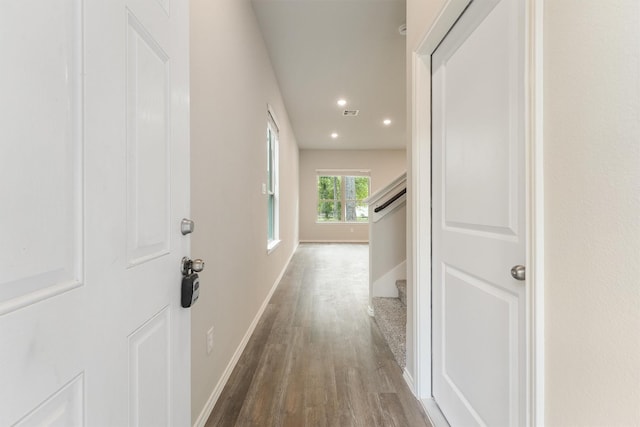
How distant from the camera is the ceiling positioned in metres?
2.51

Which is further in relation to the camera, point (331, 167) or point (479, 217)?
point (331, 167)

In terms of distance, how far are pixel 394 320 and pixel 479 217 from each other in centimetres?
142

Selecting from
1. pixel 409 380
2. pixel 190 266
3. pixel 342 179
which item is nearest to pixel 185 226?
pixel 190 266

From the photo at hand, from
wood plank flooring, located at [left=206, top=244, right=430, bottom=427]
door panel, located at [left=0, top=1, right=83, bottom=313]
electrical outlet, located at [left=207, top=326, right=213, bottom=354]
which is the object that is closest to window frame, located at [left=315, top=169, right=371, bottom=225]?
wood plank flooring, located at [left=206, top=244, right=430, bottom=427]

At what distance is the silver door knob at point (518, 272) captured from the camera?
885 millimetres

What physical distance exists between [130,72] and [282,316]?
253 centimetres

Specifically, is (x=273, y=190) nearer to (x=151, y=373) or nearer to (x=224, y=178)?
(x=224, y=178)

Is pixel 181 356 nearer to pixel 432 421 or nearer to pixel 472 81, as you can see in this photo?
pixel 432 421

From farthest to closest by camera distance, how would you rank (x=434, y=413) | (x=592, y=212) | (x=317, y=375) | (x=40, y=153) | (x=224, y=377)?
(x=317, y=375), (x=224, y=377), (x=434, y=413), (x=592, y=212), (x=40, y=153)

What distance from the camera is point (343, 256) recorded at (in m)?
6.38

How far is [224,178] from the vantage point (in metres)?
1.74

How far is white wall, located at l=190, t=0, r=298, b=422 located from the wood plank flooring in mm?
171

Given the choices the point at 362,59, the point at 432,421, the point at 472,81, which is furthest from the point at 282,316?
the point at 362,59

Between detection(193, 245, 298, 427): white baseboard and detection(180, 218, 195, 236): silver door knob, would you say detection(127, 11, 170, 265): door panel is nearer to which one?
detection(180, 218, 195, 236): silver door knob
